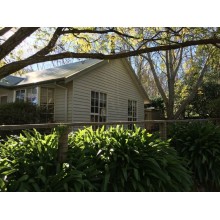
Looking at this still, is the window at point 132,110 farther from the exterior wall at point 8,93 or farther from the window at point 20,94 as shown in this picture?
the exterior wall at point 8,93

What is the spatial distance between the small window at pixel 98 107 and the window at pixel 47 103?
2.02 metres

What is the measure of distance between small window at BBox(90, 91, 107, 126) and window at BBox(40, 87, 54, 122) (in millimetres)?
2024

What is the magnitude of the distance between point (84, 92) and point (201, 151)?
8.27m

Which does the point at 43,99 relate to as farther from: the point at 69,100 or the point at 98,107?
the point at 98,107

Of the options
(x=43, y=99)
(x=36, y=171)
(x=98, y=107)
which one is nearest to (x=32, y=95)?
(x=43, y=99)

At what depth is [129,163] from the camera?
12.4 feet

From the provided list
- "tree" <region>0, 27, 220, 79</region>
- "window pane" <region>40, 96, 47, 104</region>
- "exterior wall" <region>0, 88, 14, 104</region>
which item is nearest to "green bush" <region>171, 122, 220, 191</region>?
"tree" <region>0, 27, 220, 79</region>

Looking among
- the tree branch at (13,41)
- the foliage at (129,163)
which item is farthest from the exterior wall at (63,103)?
the foliage at (129,163)

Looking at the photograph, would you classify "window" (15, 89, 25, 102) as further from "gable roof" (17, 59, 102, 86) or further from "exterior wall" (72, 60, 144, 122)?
"exterior wall" (72, 60, 144, 122)

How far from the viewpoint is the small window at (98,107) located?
13273 mm

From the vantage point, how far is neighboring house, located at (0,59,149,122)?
12.0 metres

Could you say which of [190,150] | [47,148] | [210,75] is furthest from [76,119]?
[210,75]

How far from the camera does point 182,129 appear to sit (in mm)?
6059
